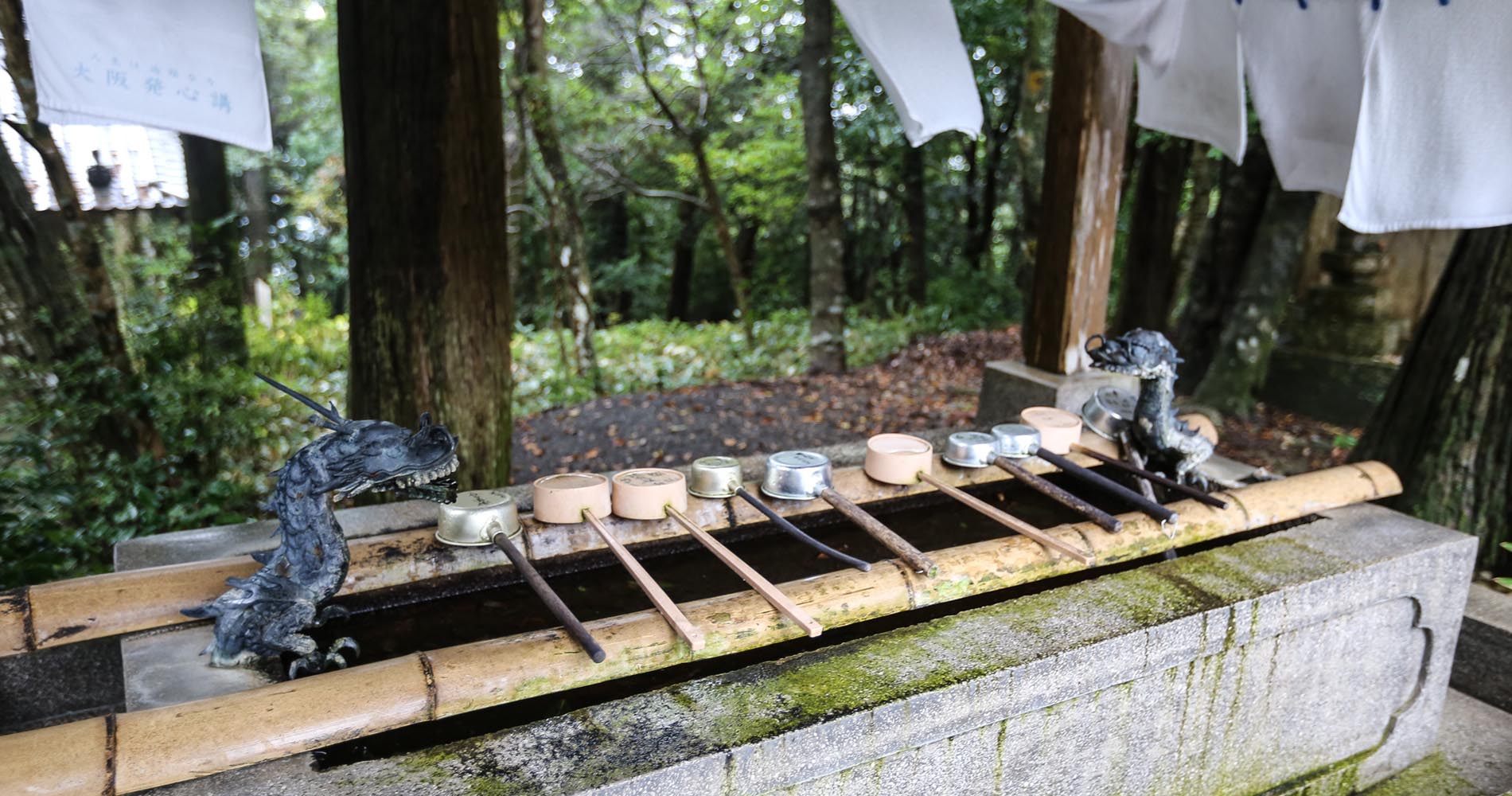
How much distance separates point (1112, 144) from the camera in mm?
3762

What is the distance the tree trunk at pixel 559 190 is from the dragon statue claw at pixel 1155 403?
250 inches

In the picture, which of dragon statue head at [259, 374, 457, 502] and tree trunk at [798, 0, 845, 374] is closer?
dragon statue head at [259, 374, 457, 502]

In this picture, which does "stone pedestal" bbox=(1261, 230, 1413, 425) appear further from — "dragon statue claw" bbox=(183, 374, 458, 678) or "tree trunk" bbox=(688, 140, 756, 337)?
"dragon statue claw" bbox=(183, 374, 458, 678)

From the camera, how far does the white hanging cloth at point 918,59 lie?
2992 millimetres

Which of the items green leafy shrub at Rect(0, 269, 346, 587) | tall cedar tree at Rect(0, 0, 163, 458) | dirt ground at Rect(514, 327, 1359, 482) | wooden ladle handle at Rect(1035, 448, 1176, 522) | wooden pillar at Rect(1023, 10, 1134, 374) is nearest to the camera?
wooden ladle handle at Rect(1035, 448, 1176, 522)

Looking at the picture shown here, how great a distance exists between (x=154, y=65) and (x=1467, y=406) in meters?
5.16

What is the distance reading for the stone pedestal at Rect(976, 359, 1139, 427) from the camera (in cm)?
385

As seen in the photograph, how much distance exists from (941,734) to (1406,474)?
138 inches

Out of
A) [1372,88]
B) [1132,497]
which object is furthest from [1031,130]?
[1132,497]

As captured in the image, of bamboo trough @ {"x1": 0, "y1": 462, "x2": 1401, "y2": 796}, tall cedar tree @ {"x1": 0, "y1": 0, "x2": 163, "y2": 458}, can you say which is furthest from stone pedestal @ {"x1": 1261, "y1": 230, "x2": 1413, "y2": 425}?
tall cedar tree @ {"x1": 0, "y1": 0, "x2": 163, "y2": 458}

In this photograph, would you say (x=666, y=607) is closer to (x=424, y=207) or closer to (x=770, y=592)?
(x=770, y=592)

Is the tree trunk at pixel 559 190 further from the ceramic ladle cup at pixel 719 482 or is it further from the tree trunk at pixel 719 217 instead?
the ceramic ladle cup at pixel 719 482

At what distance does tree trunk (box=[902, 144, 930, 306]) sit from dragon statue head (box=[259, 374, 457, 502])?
12.0 meters

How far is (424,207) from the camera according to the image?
11.5ft
